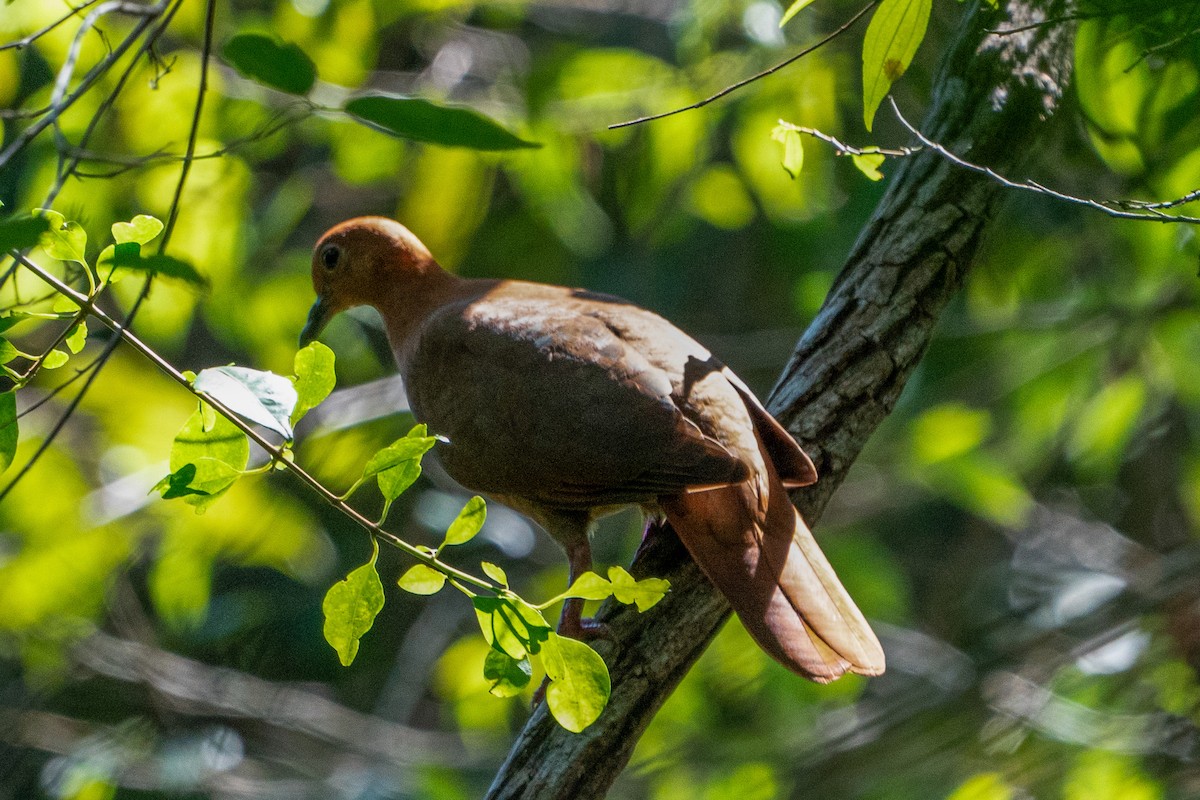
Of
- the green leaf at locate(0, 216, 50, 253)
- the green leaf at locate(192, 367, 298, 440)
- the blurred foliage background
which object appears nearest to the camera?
the green leaf at locate(0, 216, 50, 253)

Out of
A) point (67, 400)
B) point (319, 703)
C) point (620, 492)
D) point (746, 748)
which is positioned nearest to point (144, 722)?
point (319, 703)

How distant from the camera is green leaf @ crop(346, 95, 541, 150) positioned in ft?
5.15

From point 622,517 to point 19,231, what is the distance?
179 inches

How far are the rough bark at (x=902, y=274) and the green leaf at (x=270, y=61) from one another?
1.43m

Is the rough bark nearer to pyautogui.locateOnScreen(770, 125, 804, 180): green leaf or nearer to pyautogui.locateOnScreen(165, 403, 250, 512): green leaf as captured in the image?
pyautogui.locateOnScreen(770, 125, 804, 180): green leaf

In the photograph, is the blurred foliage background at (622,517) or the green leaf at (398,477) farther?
the blurred foliage background at (622,517)

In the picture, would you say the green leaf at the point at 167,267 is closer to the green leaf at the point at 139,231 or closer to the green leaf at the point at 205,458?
the green leaf at the point at 139,231

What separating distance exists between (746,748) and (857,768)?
52 centimetres

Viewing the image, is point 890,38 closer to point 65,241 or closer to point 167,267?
point 167,267

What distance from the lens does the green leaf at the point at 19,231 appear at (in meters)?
1.26

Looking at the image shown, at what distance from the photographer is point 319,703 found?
5578 mm

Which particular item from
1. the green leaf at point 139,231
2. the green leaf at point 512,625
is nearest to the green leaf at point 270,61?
the green leaf at point 139,231

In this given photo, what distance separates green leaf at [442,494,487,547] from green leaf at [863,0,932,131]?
0.86 meters

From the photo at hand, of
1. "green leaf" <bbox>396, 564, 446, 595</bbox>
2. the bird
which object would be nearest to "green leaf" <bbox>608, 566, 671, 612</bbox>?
"green leaf" <bbox>396, 564, 446, 595</bbox>
